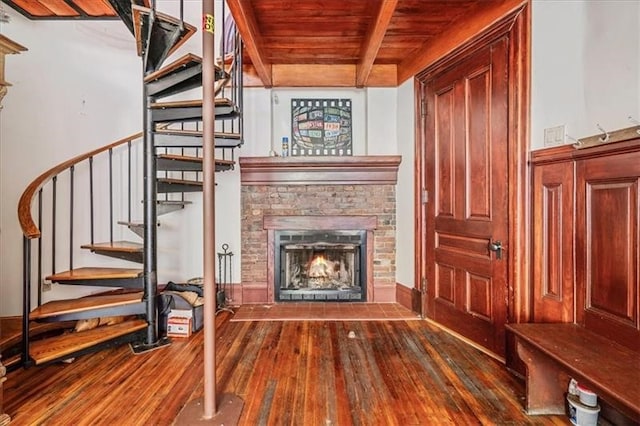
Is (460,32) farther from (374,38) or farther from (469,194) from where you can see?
(469,194)

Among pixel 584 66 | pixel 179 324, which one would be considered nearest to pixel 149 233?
pixel 179 324

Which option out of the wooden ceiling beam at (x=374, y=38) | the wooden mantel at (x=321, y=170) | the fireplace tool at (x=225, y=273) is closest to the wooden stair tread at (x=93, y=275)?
the fireplace tool at (x=225, y=273)

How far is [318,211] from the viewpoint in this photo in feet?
12.3

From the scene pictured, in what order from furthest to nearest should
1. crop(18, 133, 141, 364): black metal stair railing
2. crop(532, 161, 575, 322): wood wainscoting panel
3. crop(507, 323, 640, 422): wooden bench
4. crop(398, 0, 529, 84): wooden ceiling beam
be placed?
crop(18, 133, 141, 364): black metal stair railing < crop(398, 0, 529, 84): wooden ceiling beam < crop(532, 161, 575, 322): wood wainscoting panel < crop(507, 323, 640, 422): wooden bench

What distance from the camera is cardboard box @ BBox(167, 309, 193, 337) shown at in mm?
2818

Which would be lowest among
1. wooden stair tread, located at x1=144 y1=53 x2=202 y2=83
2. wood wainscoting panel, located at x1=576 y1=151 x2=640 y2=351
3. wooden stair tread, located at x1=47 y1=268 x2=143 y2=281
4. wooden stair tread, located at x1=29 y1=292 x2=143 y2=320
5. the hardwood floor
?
the hardwood floor

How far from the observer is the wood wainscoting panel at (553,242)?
196 centimetres

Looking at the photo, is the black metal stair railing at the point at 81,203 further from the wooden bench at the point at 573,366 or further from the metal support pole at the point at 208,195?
the wooden bench at the point at 573,366

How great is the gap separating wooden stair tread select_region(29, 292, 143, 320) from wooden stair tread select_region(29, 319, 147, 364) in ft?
0.64

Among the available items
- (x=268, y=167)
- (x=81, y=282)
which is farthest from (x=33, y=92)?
(x=268, y=167)

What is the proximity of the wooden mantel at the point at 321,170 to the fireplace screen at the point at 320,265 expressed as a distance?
0.59 m

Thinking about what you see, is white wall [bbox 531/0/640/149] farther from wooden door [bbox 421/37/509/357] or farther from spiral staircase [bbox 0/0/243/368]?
spiral staircase [bbox 0/0/243/368]

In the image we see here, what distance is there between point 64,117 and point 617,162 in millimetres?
4389

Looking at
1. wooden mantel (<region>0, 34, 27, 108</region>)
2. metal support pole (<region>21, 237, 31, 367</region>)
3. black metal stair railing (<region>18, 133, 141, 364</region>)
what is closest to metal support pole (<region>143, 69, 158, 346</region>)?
black metal stair railing (<region>18, 133, 141, 364</region>)
